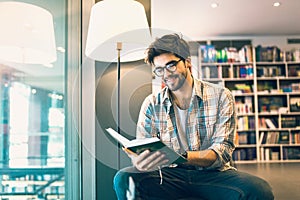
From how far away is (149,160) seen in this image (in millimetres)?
968

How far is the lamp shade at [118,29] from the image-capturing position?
1217mm

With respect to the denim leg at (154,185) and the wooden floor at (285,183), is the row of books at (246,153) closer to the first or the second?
the wooden floor at (285,183)

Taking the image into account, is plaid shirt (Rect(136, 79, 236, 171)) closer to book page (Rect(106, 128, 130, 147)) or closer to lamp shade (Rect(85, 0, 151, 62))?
book page (Rect(106, 128, 130, 147))

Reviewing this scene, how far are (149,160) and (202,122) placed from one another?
0.28 m

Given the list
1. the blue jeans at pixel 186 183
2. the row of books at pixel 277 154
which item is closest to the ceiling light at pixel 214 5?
the row of books at pixel 277 154

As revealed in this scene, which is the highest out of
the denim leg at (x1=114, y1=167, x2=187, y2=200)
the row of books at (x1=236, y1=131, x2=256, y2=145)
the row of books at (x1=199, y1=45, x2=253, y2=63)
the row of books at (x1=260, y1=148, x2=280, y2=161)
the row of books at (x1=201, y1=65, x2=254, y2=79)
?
the row of books at (x1=199, y1=45, x2=253, y2=63)

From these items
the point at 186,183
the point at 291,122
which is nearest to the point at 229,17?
the point at 291,122

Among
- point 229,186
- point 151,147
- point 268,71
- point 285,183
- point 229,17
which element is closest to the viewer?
point 151,147

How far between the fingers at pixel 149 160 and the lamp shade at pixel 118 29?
1.57 feet

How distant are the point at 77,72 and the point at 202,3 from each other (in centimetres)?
249

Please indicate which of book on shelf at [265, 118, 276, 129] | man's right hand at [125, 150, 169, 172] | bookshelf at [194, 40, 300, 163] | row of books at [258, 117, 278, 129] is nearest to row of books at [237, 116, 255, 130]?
bookshelf at [194, 40, 300, 163]

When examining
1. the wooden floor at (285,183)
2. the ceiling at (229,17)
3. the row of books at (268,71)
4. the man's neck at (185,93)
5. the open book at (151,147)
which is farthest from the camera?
the row of books at (268,71)

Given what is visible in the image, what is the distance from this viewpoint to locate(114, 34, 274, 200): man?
3.47 feet

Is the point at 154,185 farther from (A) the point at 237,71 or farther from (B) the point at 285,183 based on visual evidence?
(A) the point at 237,71
